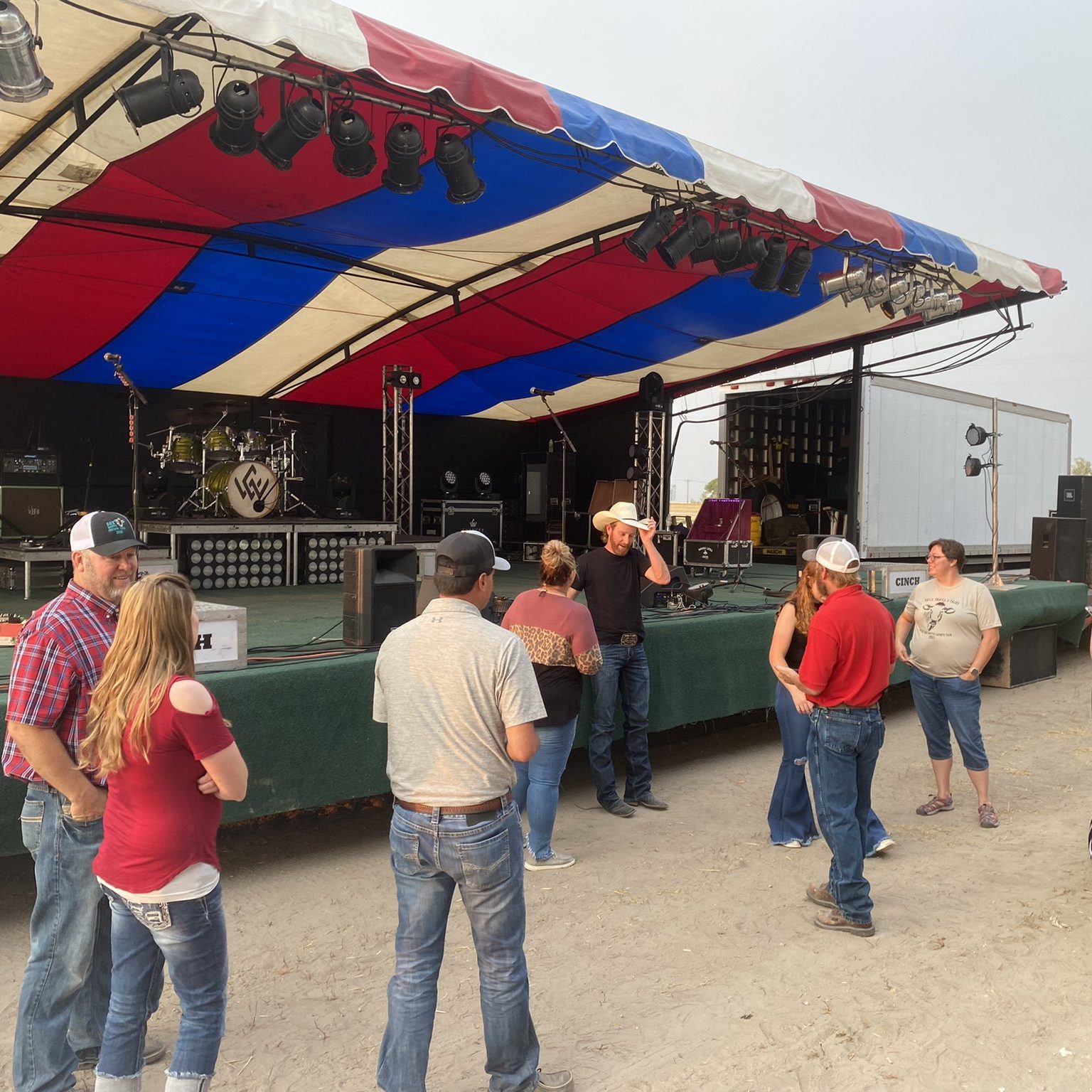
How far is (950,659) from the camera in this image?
484 centimetres

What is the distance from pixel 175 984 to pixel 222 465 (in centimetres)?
812

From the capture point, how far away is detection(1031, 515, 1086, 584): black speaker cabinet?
10367 millimetres

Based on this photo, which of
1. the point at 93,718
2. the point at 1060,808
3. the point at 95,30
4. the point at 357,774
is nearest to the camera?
the point at 93,718

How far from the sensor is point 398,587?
4.66 m

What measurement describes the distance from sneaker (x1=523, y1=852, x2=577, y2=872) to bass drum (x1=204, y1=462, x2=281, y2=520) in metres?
5.80

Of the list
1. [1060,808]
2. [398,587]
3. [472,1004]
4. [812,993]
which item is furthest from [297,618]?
[1060,808]

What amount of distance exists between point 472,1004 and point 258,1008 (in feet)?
2.20

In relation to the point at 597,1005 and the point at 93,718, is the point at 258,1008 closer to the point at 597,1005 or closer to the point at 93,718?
the point at 597,1005

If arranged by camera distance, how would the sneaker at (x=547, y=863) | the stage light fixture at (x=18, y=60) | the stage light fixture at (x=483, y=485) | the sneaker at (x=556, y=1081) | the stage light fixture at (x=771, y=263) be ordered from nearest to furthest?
the sneaker at (x=556, y=1081) → the stage light fixture at (x=18, y=60) → the sneaker at (x=547, y=863) → the stage light fixture at (x=771, y=263) → the stage light fixture at (x=483, y=485)

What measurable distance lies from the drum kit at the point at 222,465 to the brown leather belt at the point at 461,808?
7.42 metres

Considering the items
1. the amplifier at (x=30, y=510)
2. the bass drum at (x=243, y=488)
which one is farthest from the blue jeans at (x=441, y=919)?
the bass drum at (x=243, y=488)

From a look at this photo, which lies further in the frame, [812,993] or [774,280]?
[774,280]

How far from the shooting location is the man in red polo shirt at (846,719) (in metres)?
3.45

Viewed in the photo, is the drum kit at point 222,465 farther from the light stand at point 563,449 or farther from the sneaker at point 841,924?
the sneaker at point 841,924
